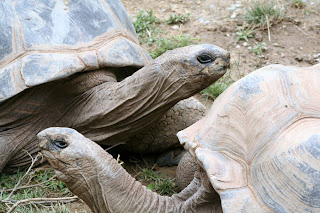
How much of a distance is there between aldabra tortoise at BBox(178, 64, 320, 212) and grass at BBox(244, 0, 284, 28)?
9.99ft

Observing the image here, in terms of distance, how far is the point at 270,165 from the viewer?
2.33m

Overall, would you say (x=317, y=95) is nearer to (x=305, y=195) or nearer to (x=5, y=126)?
(x=305, y=195)

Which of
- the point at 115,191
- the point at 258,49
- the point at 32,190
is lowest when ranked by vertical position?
the point at 258,49

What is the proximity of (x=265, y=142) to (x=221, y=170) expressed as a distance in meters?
0.24

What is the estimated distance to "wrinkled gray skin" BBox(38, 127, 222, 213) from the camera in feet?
8.47

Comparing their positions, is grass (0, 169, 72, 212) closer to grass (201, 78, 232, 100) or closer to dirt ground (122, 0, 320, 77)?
grass (201, 78, 232, 100)

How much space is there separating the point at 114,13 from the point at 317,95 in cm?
210

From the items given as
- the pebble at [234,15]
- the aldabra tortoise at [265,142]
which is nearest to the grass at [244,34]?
the pebble at [234,15]

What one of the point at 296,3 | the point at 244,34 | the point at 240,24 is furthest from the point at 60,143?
the point at 296,3

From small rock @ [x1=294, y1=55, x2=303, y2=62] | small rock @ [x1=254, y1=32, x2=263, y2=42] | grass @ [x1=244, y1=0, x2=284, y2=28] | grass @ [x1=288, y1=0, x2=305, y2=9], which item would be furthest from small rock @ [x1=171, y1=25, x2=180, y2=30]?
small rock @ [x1=294, y1=55, x2=303, y2=62]

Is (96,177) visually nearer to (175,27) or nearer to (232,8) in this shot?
(175,27)

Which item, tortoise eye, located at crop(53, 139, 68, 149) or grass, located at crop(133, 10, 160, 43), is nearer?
tortoise eye, located at crop(53, 139, 68, 149)

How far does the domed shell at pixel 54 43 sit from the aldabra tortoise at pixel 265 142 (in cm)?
120

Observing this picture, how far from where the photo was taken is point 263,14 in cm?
571
